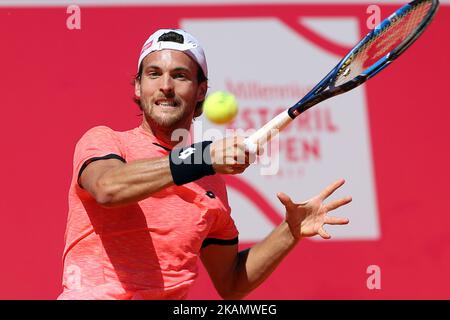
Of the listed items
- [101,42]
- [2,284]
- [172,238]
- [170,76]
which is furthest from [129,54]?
[172,238]

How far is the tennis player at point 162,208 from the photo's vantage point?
3.32 metres

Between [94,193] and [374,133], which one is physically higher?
[374,133]

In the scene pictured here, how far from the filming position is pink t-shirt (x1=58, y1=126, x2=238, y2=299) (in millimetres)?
3627

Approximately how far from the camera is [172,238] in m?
3.70

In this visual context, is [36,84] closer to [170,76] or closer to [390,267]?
[170,76]

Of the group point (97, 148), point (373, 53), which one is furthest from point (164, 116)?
point (373, 53)

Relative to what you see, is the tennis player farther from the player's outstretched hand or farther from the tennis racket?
the tennis racket

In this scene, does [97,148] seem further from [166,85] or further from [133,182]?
[166,85]

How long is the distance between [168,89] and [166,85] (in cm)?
2

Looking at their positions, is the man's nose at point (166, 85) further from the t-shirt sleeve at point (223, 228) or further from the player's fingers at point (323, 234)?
the player's fingers at point (323, 234)

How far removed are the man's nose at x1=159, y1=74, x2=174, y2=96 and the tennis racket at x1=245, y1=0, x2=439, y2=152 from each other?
64 cm

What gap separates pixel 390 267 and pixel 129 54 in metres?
2.25

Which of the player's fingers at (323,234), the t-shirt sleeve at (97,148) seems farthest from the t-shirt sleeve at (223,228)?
the t-shirt sleeve at (97,148)

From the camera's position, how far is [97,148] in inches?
143
